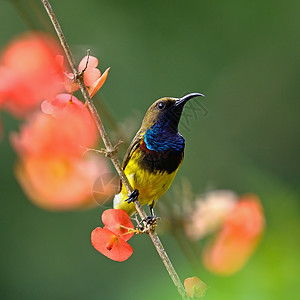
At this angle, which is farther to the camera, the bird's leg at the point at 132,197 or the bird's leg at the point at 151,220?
the bird's leg at the point at 132,197

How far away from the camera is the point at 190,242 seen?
1.07 meters

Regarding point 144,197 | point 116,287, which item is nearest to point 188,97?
point 144,197

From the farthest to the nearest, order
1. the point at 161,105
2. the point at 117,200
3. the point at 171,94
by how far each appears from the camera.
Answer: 1. the point at 171,94
2. the point at 117,200
3. the point at 161,105

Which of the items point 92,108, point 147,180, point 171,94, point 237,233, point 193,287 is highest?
point 92,108

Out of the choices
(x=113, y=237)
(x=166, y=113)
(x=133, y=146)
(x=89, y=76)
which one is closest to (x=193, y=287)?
Result: (x=113, y=237)

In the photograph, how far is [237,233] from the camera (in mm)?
1003

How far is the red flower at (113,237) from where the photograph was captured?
2.18ft

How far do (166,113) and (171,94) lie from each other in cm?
233

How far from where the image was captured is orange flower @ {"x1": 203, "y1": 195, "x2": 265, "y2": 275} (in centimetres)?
91

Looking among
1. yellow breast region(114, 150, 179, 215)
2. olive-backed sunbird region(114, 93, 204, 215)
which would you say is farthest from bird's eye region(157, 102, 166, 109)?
yellow breast region(114, 150, 179, 215)

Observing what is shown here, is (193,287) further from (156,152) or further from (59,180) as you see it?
(59,180)

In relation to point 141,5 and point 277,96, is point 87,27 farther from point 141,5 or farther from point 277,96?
point 277,96

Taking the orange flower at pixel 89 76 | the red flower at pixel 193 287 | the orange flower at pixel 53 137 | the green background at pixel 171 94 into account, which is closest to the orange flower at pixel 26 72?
the orange flower at pixel 53 137

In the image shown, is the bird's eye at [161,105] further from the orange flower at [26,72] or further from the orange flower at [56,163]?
the orange flower at [26,72]
